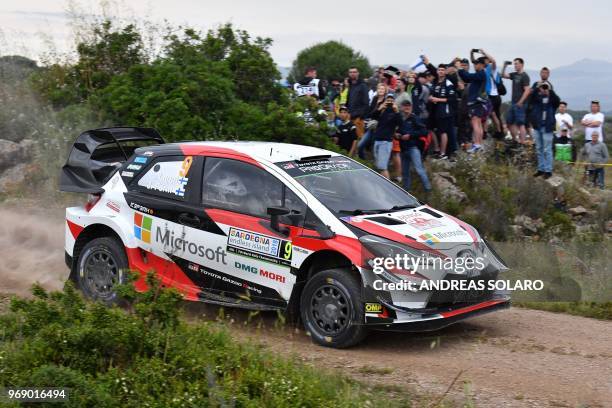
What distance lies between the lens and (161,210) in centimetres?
863

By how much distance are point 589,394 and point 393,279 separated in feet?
6.15

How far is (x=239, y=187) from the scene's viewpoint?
8.31m

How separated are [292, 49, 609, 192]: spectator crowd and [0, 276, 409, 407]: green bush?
7.77m

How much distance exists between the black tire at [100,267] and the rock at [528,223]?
27.0ft

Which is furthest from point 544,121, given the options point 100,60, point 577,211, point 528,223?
point 100,60

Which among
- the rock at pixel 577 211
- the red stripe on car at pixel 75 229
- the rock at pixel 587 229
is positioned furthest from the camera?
the rock at pixel 577 211

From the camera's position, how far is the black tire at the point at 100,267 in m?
8.84

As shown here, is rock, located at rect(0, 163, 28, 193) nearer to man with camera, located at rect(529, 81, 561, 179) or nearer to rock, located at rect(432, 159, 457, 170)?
rock, located at rect(432, 159, 457, 170)

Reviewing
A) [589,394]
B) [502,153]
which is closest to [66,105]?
[502,153]

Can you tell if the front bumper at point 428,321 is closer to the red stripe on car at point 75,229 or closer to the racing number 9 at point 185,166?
the racing number 9 at point 185,166

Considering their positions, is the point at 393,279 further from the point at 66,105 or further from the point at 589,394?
the point at 66,105

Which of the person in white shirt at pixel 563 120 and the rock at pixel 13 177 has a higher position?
the person in white shirt at pixel 563 120

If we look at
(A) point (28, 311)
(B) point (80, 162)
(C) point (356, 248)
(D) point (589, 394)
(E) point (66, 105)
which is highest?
(E) point (66, 105)

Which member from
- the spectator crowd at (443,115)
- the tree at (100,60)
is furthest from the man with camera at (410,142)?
the tree at (100,60)
